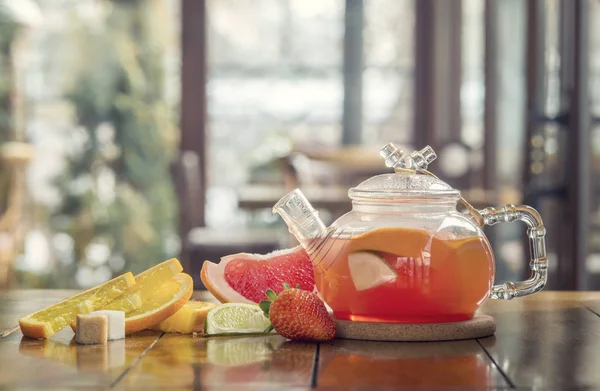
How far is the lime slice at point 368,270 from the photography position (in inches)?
45.6

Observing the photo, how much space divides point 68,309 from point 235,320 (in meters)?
0.21

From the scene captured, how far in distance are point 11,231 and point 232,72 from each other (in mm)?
1761

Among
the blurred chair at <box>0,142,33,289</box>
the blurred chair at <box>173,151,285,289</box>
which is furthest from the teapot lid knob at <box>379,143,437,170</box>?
the blurred chair at <box>0,142,33,289</box>

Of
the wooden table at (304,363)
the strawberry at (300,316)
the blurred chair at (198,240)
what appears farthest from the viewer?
the blurred chair at (198,240)

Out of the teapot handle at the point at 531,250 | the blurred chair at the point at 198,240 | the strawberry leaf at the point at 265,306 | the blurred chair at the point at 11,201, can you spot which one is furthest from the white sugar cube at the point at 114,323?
the blurred chair at the point at 11,201

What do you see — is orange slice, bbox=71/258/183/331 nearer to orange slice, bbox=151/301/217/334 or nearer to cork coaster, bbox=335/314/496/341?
orange slice, bbox=151/301/217/334

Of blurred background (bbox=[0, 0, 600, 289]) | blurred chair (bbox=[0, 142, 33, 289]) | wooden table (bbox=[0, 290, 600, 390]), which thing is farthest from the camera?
blurred background (bbox=[0, 0, 600, 289])

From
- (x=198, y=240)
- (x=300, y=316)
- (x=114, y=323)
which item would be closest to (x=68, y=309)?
(x=114, y=323)

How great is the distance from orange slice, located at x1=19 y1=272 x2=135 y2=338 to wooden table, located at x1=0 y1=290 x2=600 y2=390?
0.01 metres

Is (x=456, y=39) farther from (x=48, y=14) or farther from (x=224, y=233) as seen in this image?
(x=48, y=14)

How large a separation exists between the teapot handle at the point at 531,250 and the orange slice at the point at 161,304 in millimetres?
380

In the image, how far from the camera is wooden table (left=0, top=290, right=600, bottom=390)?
93cm

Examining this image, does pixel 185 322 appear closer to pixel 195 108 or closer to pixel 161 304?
pixel 161 304

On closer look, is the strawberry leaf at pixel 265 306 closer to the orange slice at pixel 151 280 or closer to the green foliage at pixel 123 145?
the orange slice at pixel 151 280
